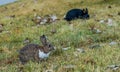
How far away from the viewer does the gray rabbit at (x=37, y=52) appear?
11.0 m

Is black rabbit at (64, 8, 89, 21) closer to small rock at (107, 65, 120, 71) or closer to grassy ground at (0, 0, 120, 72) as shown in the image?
grassy ground at (0, 0, 120, 72)

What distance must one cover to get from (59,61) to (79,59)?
0.59 meters

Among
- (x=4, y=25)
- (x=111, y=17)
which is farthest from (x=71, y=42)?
(x=4, y=25)

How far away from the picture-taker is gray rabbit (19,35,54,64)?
433 inches

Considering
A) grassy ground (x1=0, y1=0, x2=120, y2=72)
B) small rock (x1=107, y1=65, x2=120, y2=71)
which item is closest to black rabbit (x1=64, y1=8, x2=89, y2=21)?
grassy ground (x1=0, y1=0, x2=120, y2=72)

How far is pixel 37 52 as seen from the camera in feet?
36.7

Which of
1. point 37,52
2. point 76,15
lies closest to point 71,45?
point 37,52

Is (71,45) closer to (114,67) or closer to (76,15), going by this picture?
(114,67)

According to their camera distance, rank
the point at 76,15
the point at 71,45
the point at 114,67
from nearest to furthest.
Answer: the point at 114,67
the point at 71,45
the point at 76,15

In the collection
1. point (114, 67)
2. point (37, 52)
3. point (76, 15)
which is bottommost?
point (76, 15)

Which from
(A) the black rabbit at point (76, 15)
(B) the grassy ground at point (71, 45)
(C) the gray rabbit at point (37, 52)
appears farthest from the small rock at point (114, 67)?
(A) the black rabbit at point (76, 15)

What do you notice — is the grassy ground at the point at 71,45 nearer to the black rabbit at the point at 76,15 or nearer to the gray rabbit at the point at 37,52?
the gray rabbit at the point at 37,52

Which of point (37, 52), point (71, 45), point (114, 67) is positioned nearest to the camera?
point (114, 67)

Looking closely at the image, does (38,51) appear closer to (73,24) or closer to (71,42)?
(71,42)
